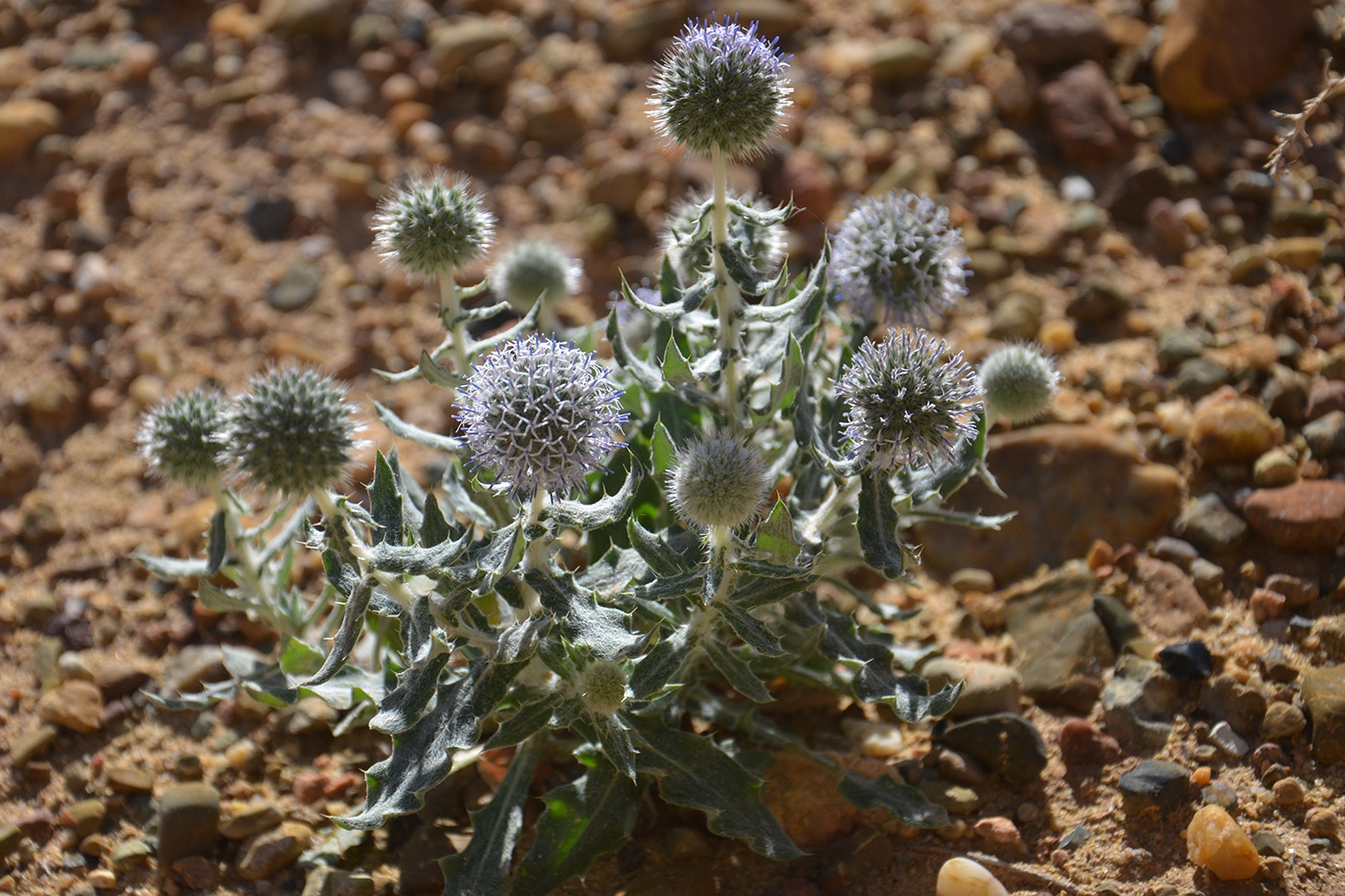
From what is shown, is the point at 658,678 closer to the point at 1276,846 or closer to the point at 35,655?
the point at 1276,846

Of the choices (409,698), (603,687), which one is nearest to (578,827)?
(603,687)

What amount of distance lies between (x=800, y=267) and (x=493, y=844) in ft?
15.7

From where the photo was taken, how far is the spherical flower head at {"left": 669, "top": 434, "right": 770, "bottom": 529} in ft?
13.4

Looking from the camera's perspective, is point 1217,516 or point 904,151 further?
point 904,151

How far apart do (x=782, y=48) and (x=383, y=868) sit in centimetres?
725

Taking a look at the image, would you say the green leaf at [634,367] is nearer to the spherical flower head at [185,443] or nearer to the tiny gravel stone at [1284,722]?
the spherical flower head at [185,443]

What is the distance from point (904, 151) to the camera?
28.1 feet

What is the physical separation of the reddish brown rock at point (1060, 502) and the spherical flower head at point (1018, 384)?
120 centimetres

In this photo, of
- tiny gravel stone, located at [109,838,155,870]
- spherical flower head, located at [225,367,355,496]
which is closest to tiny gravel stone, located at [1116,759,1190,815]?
spherical flower head, located at [225,367,355,496]

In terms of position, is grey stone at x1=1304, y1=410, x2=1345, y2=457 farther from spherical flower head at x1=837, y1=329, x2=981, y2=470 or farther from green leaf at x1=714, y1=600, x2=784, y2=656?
green leaf at x1=714, y1=600, x2=784, y2=656

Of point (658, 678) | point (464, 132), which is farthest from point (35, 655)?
point (464, 132)

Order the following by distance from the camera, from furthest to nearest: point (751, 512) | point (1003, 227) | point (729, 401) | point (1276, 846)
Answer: point (1003, 227), point (729, 401), point (1276, 846), point (751, 512)

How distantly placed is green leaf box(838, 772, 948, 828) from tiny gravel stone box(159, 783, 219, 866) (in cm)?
295

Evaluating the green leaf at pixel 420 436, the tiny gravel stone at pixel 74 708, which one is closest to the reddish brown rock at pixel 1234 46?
the green leaf at pixel 420 436
